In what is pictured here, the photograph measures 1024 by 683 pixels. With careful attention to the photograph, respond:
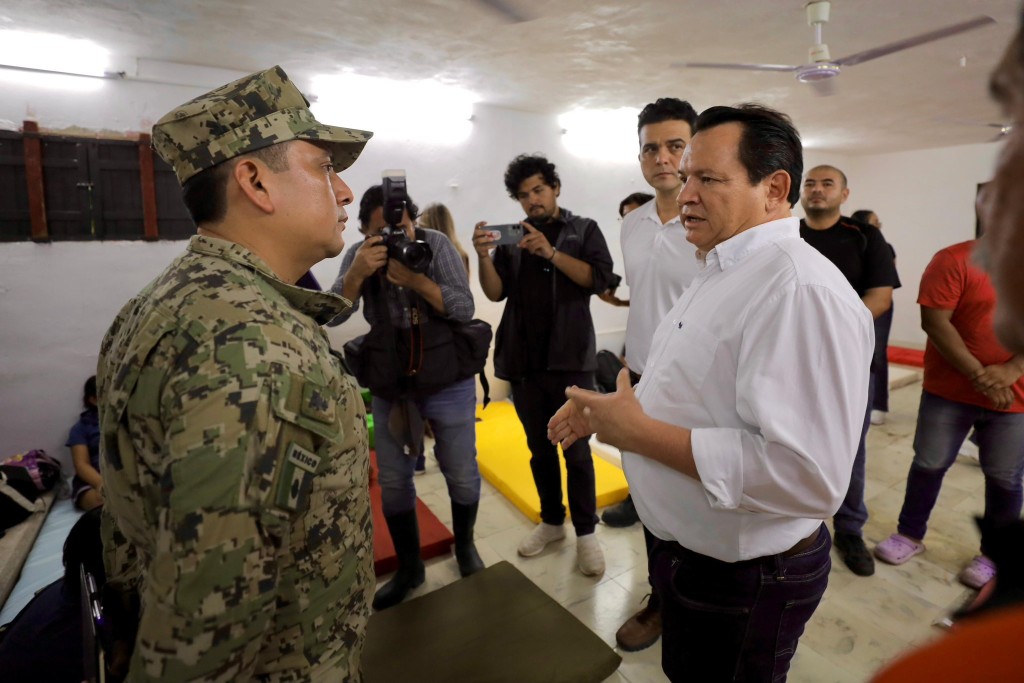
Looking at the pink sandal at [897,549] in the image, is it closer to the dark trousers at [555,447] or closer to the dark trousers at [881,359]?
the dark trousers at [881,359]

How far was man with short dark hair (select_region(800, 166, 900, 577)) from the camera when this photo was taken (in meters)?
2.29

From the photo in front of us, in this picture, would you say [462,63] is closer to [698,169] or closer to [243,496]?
[698,169]

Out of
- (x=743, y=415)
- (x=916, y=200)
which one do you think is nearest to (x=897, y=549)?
(x=743, y=415)

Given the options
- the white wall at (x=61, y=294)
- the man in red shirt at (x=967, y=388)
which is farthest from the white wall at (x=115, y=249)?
the man in red shirt at (x=967, y=388)

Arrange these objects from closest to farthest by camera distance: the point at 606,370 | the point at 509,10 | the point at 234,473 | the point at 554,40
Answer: the point at 234,473
the point at 509,10
the point at 554,40
the point at 606,370

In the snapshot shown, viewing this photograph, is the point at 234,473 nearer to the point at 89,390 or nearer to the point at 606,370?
the point at 89,390

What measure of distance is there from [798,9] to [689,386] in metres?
2.71

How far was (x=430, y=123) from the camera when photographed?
4.33m

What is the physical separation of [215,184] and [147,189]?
10.5 ft

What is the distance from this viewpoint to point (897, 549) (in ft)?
7.80

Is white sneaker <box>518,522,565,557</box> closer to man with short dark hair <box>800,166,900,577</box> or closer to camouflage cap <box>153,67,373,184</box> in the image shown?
man with short dark hair <box>800,166,900,577</box>

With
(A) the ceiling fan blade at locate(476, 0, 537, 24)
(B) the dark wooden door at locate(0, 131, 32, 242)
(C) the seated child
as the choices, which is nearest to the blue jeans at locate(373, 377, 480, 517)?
(A) the ceiling fan blade at locate(476, 0, 537, 24)

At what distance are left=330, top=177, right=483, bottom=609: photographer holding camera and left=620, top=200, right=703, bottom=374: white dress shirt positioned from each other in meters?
0.65

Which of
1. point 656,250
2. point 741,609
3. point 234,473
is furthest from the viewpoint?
point 656,250
